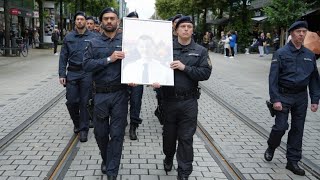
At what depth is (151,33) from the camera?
4660mm

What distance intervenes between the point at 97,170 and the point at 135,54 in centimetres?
170

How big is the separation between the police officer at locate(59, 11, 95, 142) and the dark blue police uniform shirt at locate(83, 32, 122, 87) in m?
2.06

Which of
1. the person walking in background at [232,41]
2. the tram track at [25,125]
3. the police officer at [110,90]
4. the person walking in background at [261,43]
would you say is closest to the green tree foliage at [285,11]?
the person walking in background at [232,41]

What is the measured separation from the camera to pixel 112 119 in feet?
15.6

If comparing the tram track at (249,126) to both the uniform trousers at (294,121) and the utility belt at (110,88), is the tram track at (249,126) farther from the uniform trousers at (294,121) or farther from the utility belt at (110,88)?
the utility belt at (110,88)

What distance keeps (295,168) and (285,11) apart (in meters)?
19.4

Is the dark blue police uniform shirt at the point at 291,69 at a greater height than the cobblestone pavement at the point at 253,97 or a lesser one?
greater

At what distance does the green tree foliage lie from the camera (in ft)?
74.7

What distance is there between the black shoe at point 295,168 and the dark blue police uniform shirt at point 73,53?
11.4 ft

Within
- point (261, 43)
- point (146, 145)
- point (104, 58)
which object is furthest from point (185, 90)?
point (261, 43)

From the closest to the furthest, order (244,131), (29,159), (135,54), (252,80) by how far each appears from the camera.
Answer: (135,54), (29,159), (244,131), (252,80)

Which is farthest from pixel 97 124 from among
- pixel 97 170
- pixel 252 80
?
pixel 252 80

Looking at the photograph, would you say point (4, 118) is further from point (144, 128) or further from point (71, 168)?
point (71, 168)

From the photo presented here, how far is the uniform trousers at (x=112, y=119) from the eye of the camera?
4723mm
